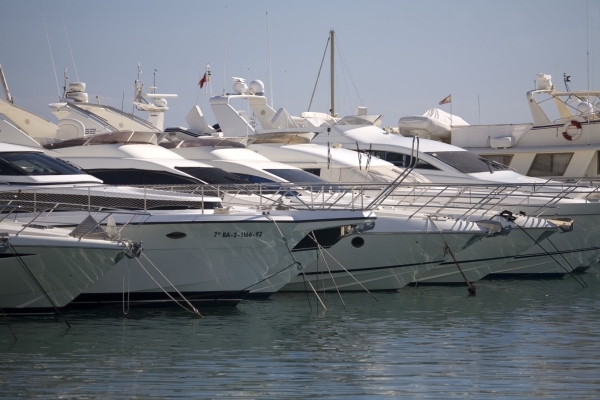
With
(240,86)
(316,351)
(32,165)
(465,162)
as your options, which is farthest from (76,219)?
(240,86)

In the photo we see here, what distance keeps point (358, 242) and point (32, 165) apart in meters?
5.78

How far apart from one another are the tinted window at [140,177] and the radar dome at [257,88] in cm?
1325

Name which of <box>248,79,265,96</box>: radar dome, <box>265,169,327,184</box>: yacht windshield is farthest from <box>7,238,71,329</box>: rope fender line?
<box>248,79,265,96</box>: radar dome

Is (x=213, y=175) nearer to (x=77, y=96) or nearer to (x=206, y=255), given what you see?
(x=206, y=255)

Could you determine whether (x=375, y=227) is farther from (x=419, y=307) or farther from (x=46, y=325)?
(x=46, y=325)

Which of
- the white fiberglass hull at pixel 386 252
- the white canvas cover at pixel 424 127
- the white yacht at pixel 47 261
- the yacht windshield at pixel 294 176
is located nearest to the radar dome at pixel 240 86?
the white canvas cover at pixel 424 127

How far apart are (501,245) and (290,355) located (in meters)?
7.71

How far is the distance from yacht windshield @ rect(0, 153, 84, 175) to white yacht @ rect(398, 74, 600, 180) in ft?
51.9

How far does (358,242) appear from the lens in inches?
614

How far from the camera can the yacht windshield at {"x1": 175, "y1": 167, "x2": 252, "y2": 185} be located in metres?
18.3

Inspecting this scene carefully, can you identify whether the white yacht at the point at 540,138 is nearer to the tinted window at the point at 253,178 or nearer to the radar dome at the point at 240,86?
→ the radar dome at the point at 240,86

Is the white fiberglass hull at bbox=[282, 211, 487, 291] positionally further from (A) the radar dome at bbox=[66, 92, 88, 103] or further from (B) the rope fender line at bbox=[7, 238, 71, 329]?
(A) the radar dome at bbox=[66, 92, 88, 103]

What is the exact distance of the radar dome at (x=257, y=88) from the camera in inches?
1190

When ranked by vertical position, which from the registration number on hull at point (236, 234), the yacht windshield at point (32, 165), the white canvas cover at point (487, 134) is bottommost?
the registration number on hull at point (236, 234)
